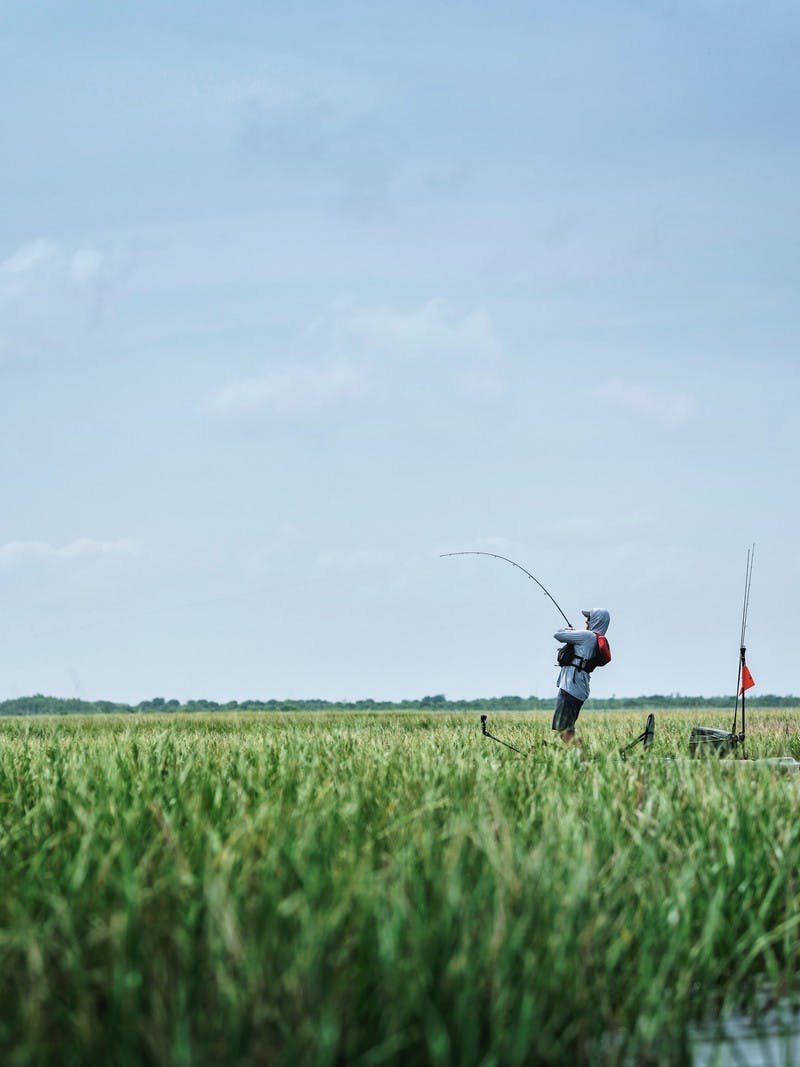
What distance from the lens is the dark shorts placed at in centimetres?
1476

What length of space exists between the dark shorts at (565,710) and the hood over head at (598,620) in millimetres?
893

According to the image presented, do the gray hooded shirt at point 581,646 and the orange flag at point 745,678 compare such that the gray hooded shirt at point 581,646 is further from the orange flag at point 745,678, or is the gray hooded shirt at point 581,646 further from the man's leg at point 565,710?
the orange flag at point 745,678

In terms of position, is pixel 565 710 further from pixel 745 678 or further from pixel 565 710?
pixel 745 678

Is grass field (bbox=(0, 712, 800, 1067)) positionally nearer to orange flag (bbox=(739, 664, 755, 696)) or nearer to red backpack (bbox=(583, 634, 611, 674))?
orange flag (bbox=(739, 664, 755, 696))

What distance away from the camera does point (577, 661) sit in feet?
48.2

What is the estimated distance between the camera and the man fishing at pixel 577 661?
571 inches

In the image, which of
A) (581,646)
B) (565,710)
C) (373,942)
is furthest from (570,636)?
(373,942)

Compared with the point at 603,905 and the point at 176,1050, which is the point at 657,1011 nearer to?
the point at 603,905

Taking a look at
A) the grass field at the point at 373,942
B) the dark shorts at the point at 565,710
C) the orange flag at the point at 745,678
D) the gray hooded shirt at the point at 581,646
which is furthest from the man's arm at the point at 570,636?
the grass field at the point at 373,942

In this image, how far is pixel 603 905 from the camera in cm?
460

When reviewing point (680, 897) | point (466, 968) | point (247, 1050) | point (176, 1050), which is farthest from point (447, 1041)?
point (680, 897)

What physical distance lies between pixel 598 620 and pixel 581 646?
20.8 inches

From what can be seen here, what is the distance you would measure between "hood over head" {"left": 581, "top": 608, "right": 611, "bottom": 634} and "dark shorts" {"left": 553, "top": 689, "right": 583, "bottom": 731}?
89cm

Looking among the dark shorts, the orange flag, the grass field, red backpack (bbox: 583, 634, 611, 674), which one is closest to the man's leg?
the dark shorts
